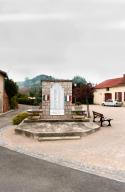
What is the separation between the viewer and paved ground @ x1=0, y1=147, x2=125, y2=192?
8.57 m

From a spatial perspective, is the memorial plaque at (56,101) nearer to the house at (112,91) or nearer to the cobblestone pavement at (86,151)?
the cobblestone pavement at (86,151)

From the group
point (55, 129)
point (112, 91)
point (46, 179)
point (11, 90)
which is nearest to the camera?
point (46, 179)

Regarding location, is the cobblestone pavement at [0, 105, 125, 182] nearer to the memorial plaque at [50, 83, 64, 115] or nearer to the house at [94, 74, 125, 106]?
the memorial plaque at [50, 83, 64, 115]

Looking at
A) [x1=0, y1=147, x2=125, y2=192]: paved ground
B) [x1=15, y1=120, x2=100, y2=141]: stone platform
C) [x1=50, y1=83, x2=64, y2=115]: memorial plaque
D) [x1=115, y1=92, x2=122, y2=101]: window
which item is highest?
[x1=115, y1=92, x2=122, y2=101]: window

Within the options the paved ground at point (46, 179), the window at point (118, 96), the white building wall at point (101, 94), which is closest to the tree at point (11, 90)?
the window at point (118, 96)

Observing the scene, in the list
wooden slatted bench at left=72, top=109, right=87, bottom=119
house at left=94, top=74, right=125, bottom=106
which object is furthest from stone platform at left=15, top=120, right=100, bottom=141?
house at left=94, top=74, right=125, bottom=106

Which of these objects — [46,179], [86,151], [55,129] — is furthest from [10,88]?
[46,179]

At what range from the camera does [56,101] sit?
23141 millimetres

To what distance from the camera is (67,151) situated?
1423 centimetres

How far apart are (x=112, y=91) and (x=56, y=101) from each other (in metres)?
46.2

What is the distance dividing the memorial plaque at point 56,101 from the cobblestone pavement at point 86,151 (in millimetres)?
4179

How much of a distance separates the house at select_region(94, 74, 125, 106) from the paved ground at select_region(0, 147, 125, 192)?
52.9 meters

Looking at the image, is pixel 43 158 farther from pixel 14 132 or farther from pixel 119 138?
pixel 14 132

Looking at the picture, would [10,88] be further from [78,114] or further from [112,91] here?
[78,114]
